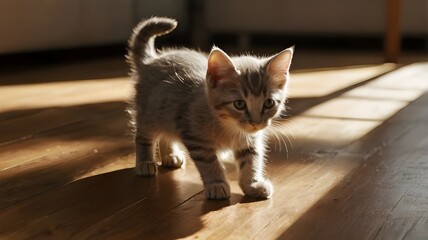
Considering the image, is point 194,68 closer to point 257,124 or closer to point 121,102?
point 257,124

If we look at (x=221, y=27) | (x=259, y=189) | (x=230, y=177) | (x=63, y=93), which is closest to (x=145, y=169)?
Answer: (x=230, y=177)

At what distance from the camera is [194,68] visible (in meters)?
1.62

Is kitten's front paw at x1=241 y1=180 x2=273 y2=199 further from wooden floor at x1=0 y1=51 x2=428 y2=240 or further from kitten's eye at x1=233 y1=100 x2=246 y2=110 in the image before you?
kitten's eye at x1=233 y1=100 x2=246 y2=110

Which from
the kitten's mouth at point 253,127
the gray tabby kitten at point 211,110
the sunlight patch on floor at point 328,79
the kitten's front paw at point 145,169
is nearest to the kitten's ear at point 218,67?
the gray tabby kitten at point 211,110

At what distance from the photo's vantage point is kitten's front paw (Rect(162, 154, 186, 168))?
68.3 inches

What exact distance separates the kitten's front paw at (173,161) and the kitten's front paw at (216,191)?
28 cm

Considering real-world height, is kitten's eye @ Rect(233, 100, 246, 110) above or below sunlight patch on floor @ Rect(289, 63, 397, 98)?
above

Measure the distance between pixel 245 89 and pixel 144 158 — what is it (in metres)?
0.39

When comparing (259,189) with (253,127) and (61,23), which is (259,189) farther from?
(61,23)

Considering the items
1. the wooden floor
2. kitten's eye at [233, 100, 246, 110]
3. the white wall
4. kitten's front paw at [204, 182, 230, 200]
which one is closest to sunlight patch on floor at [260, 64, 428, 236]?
the wooden floor

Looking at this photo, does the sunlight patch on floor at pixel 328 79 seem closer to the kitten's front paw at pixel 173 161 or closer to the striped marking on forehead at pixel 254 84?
the kitten's front paw at pixel 173 161

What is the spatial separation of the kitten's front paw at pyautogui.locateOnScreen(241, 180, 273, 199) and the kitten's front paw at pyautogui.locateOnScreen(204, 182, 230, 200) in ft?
0.16

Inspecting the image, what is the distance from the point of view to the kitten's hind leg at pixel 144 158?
1.66 m

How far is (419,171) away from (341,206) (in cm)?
34
